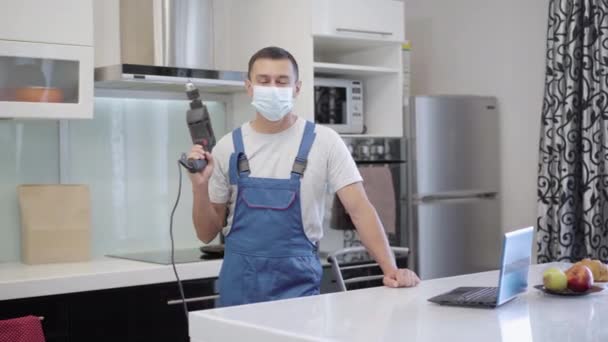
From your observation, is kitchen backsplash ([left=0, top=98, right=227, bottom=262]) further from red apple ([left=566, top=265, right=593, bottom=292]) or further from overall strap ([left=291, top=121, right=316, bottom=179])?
red apple ([left=566, top=265, right=593, bottom=292])

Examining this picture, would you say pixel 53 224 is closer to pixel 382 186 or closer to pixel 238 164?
pixel 238 164

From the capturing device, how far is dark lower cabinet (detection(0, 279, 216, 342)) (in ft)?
10.0

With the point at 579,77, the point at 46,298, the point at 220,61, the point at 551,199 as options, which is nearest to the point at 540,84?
the point at 579,77

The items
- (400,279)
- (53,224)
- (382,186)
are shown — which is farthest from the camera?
(382,186)

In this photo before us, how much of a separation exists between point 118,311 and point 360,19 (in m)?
1.74

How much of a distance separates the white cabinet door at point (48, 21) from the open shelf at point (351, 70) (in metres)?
1.07

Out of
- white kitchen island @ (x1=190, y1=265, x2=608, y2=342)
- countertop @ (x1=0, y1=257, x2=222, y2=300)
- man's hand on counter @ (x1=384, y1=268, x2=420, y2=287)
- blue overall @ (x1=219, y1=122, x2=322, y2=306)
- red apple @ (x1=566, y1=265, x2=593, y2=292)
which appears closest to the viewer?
white kitchen island @ (x1=190, y1=265, x2=608, y2=342)

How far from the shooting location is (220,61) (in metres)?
4.20

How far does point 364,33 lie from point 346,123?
0.44 meters

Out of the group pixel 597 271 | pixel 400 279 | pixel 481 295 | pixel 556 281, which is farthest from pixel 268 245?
pixel 597 271

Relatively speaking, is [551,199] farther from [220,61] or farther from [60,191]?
[60,191]

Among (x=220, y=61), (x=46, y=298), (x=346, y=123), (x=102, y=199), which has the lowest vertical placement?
(x=46, y=298)

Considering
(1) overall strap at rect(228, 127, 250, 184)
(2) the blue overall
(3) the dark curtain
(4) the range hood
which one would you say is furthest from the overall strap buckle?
(3) the dark curtain

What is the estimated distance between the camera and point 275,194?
8.29 ft
